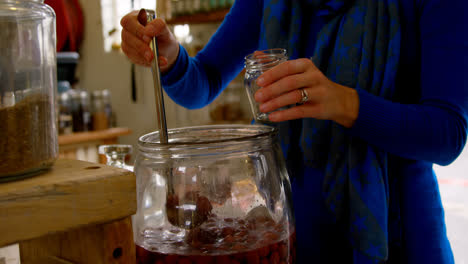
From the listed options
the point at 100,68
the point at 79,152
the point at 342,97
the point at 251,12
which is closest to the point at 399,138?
the point at 342,97

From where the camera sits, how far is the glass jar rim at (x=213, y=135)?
0.40m

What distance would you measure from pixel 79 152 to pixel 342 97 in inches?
97.5

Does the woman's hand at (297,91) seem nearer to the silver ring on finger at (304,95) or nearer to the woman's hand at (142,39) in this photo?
the silver ring on finger at (304,95)

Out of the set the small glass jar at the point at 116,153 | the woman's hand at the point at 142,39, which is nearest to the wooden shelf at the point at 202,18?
the woman's hand at the point at 142,39

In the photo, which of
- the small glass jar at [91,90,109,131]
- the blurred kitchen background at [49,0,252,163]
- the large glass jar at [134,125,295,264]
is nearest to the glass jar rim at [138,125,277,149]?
the large glass jar at [134,125,295,264]

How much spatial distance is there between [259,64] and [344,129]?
7.6 inches

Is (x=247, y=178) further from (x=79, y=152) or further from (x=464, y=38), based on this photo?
(x=79, y=152)

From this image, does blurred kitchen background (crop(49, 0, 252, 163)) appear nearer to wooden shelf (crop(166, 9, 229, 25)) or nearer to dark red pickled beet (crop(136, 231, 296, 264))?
wooden shelf (crop(166, 9, 229, 25))

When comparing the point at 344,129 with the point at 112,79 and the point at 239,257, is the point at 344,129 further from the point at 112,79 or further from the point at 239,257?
the point at 112,79

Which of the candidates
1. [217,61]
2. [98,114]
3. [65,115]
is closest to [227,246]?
[217,61]

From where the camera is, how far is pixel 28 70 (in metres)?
0.35

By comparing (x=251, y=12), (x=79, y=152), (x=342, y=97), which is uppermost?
(x=251, y=12)

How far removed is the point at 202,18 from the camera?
8.61 feet

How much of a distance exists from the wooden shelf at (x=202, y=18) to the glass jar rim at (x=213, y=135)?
2130 millimetres
